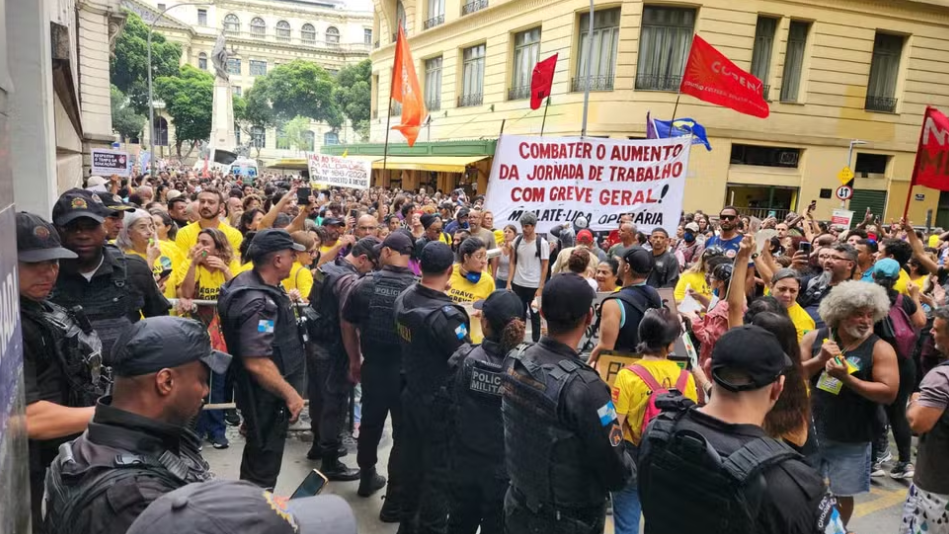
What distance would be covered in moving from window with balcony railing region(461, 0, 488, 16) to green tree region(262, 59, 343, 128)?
4481 centimetres

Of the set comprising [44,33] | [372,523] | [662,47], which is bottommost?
[372,523]

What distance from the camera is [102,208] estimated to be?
3609 mm

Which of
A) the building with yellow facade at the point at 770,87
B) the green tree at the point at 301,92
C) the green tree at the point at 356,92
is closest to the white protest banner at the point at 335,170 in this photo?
the building with yellow facade at the point at 770,87

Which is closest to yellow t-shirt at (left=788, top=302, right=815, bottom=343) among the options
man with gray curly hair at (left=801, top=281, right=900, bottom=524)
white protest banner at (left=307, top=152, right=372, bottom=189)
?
man with gray curly hair at (left=801, top=281, right=900, bottom=524)

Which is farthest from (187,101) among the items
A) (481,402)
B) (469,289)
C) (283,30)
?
(481,402)

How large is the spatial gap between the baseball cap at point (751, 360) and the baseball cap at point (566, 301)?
713mm

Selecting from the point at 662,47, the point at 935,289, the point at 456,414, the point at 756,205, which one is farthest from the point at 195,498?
the point at 756,205

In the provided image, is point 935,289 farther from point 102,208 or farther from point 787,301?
point 102,208

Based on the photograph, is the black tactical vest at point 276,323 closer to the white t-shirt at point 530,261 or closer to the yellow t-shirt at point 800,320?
the yellow t-shirt at point 800,320

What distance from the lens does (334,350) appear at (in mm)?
5227

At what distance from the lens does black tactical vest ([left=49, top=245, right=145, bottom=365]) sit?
3502 millimetres

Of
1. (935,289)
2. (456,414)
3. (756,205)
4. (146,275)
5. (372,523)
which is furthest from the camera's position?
(756,205)

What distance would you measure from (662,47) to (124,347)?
23.8m

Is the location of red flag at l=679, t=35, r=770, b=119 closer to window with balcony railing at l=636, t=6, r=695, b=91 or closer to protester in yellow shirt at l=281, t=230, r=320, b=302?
protester in yellow shirt at l=281, t=230, r=320, b=302
